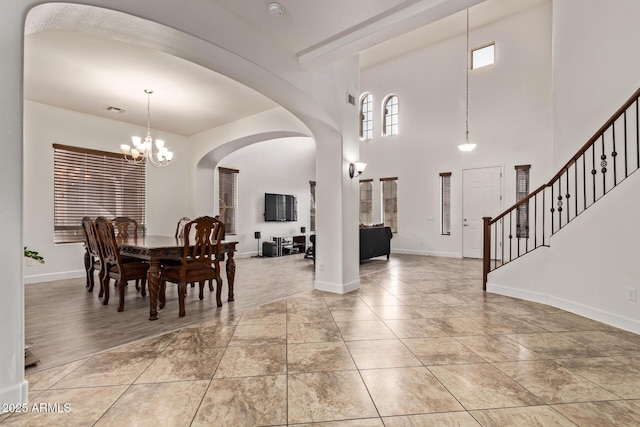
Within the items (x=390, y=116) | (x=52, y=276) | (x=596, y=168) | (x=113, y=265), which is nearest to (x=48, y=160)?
(x=52, y=276)

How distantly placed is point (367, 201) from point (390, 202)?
77 cm

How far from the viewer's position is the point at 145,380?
2.07 metres

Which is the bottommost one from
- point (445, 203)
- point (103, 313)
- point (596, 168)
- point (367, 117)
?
point (103, 313)

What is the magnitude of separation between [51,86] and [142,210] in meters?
2.70

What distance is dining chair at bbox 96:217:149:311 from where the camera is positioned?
141 inches

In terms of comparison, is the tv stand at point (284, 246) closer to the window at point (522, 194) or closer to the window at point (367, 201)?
the window at point (367, 201)

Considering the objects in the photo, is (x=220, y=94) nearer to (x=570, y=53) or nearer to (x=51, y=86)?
(x=51, y=86)

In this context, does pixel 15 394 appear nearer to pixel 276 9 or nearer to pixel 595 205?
pixel 276 9

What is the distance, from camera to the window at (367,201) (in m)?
9.60

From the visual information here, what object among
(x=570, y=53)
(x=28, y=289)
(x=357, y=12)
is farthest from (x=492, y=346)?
(x=28, y=289)

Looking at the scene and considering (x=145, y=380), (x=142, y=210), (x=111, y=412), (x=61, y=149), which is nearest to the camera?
(x=111, y=412)

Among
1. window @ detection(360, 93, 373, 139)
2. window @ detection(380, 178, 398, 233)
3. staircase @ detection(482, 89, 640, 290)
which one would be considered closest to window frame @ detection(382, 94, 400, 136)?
window @ detection(360, 93, 373, 139)

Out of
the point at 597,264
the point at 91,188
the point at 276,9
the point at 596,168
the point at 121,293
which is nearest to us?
the point at 276,9

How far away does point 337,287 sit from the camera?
174 inches
